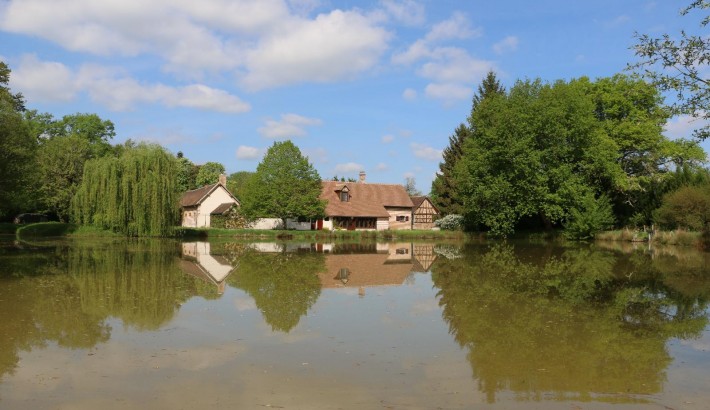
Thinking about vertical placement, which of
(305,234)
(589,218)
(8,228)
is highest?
Result: (589,218)

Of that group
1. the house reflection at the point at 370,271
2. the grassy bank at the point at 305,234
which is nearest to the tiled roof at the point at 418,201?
the grassy bank at the point at 305,234

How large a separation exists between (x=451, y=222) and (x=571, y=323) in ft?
130

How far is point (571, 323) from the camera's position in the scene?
9.94 m

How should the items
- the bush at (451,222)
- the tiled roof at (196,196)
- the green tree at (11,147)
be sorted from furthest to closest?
the tiled roof at (196,196), the bush at (451,222), the green tree at (11,147)

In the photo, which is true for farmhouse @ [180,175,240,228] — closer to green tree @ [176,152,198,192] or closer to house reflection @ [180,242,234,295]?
green tree @ [176,152,198,192]

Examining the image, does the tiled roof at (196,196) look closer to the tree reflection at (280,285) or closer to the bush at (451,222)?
the bush at (451,222)

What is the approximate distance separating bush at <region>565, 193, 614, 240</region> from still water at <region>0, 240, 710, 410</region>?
22.4 meters

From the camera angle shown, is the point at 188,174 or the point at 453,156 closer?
the point at 453,156

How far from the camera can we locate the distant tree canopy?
3894cm

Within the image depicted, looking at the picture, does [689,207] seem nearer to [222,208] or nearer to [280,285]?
[280,285]

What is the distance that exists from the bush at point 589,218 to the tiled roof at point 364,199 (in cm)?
2243

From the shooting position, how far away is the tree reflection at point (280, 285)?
1066 cm

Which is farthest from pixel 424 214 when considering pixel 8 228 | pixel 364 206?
pixel 8 228

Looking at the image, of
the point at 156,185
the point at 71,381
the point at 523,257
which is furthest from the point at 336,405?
the point at 156,185
